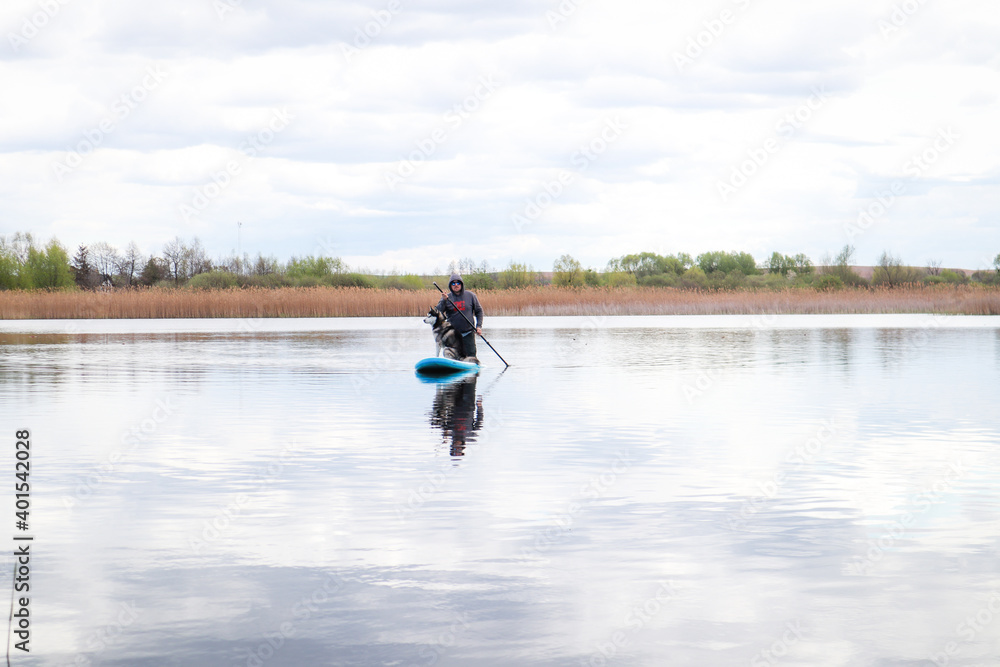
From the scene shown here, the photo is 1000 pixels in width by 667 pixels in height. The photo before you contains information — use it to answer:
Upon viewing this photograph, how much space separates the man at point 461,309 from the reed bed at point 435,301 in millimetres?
25891

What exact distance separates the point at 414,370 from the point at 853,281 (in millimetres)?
54576

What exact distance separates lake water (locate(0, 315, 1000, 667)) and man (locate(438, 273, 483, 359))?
3.66m

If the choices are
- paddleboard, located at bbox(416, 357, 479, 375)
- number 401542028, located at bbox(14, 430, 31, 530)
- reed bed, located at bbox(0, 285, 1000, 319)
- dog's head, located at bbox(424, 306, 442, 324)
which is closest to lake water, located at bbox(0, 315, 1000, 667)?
number 401542028, located at bbox(14, 430, 31, 530)

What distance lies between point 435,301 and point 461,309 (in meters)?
26.5

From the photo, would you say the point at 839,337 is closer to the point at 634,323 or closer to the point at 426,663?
the point at 634,323

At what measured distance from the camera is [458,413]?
14.0 metres

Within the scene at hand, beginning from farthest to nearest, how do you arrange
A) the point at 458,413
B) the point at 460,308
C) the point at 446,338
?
the point at 446,338 < the point at 460,308 < the point at 458,413

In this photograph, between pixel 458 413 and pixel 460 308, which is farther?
pixel 460 308

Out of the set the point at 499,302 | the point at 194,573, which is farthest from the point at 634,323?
the point at 194,573

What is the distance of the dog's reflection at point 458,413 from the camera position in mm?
11502

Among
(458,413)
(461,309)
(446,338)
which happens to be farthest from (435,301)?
(458,413)

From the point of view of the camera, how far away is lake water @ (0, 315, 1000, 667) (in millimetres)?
5125

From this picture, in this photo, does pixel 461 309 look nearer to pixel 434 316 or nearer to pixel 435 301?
pixel 434 316

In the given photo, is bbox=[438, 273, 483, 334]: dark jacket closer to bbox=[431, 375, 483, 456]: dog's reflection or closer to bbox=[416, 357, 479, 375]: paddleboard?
bbox=[416, 357, 479, 375]: paddleboard
